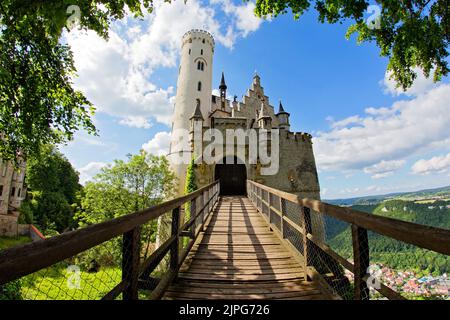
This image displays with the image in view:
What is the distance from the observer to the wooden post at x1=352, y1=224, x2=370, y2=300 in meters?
1.97

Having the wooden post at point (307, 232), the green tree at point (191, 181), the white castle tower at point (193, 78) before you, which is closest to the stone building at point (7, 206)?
the white castle tower at point (193, 78)

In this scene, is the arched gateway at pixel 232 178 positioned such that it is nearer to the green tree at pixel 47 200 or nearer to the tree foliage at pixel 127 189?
the tree foliage at pixel 127 189

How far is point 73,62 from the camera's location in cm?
507

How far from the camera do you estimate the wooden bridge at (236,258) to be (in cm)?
124

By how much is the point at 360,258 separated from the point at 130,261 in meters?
2.17

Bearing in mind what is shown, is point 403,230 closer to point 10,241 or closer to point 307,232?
point 307,232

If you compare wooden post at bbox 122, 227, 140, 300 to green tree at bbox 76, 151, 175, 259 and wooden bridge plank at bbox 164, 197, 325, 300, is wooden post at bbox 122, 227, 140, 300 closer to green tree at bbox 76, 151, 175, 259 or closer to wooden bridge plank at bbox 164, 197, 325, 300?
wooden bridge plank at bbox 164, 197, 325, 300

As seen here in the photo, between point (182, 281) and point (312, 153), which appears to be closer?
point (182, 281)

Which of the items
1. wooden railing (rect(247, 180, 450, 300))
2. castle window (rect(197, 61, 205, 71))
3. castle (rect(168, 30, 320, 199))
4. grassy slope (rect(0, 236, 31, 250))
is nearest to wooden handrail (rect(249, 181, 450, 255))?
wooden railing (rect(247, 180, 450, 300))

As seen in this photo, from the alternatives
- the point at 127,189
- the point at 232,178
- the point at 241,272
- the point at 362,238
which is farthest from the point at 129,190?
the point at 362,238
